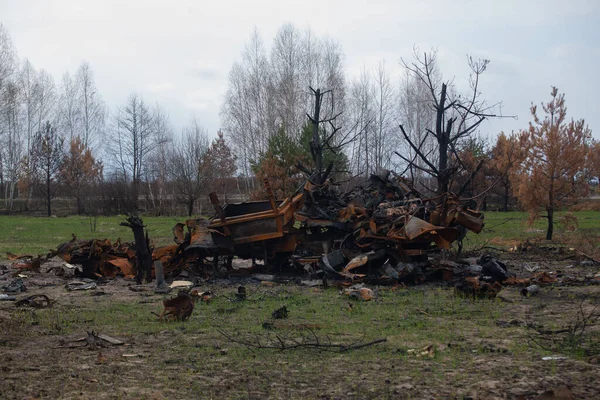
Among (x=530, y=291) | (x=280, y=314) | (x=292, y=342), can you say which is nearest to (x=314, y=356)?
(x=292, y=342)

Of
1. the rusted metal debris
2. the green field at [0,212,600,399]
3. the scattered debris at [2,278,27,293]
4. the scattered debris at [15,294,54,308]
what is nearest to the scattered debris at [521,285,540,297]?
the green field at [0,212,600,399]

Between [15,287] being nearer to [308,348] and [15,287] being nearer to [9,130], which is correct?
[308,348]

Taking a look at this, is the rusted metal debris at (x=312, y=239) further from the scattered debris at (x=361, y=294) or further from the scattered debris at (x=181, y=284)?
the scattered debris at (x=361, y=294)

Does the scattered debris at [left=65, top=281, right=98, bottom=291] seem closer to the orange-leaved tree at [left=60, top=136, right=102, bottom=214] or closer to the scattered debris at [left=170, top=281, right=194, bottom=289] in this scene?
the scattered debris at [left=170, top=281, right=194, bottom=289]

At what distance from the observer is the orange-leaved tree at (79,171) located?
4422 cm

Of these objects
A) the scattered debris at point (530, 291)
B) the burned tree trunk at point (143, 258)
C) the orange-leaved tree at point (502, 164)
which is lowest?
the scattered debris at point (530, 291)

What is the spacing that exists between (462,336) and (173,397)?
3.10 meters

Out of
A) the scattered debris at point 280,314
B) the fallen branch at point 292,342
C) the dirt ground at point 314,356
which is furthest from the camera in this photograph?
the scattered debris at point 280,314

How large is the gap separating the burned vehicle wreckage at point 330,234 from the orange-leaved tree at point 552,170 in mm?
9131

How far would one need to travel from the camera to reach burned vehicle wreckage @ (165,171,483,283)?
33.1 ft

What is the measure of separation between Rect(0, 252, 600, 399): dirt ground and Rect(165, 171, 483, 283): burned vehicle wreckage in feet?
6.28

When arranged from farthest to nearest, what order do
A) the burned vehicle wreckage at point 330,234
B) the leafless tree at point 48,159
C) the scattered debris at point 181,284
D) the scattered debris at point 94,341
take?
the leafless tree at point 48,159 < the burned vehicle wreckage at point 330,234 < the scattered debris at point 181,284 < the scattered debris at point 94,341

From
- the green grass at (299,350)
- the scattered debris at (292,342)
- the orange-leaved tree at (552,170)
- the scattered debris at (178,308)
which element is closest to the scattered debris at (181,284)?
the green grass at (299,350)

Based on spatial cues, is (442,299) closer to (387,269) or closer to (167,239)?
(387,269)
